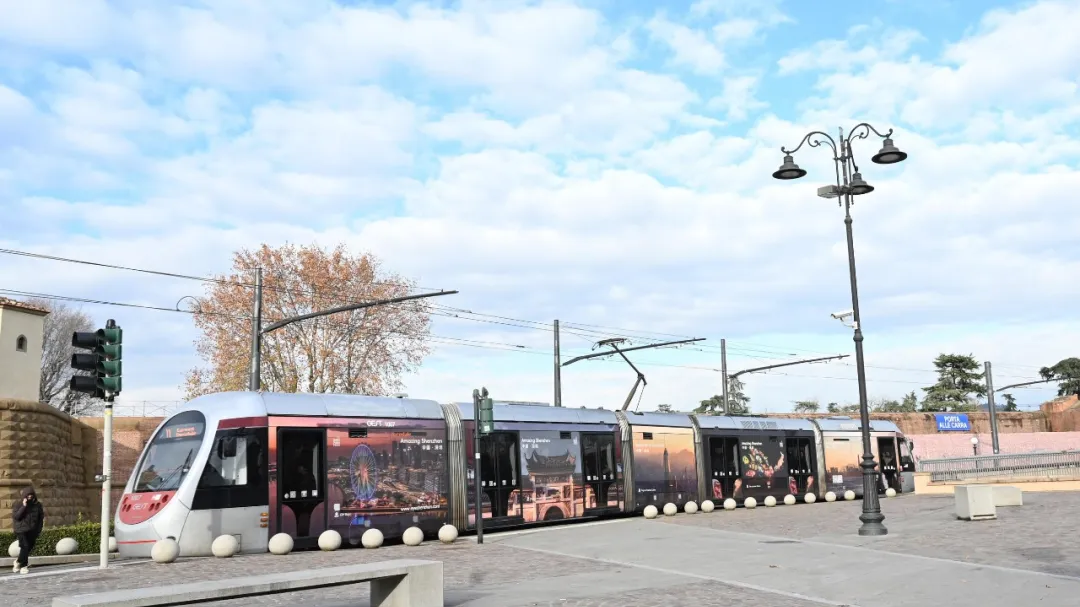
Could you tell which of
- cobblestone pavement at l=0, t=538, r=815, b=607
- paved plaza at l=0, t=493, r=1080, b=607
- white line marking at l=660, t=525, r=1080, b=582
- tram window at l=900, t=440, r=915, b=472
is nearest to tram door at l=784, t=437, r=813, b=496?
tram window at l=900, t=440, r=915, b=472

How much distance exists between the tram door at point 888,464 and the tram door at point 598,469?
1305cm

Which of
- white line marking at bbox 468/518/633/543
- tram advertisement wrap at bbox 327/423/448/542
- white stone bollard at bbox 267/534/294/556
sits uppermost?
tram advertisement wrap at bbox 327/423/448/542

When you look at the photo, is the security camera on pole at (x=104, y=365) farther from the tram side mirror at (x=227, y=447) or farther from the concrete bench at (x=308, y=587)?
the concrete bench at (x=308, y=587)

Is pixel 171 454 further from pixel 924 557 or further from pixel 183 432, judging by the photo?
pixel 924 557

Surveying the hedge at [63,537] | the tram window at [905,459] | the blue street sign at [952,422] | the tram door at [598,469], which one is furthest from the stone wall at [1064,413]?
the hedge at [63,537]

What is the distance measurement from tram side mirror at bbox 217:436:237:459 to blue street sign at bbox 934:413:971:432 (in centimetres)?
5717

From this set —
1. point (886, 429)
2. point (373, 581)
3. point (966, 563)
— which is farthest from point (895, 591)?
point (886, 429)

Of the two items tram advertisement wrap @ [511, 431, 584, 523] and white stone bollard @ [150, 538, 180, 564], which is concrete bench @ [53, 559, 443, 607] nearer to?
white stone bollard @ [150, 538, 180, 564]

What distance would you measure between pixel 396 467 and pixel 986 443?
55.2 meters

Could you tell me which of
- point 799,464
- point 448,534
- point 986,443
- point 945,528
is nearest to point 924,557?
point 945,528

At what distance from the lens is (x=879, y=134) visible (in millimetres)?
18438

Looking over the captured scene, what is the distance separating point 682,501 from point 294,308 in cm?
1974

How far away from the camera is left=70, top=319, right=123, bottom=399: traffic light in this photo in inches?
577

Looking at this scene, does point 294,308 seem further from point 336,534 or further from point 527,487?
point 336,534
